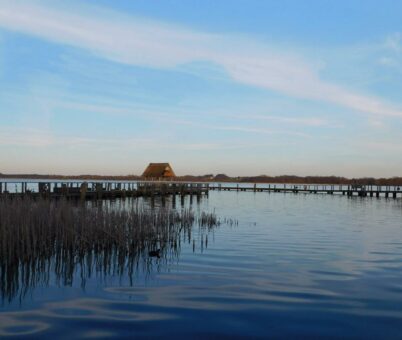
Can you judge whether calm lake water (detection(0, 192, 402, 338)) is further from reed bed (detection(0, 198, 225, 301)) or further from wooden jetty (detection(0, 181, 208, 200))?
wooden jetty (detection(0, 181, 208, 200))

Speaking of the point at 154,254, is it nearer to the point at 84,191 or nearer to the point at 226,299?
A: the point at 226,299

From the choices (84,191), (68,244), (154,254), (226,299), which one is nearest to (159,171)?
(84,191)

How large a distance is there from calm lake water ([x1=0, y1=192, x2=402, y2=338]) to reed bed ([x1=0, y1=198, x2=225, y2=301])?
354 mm

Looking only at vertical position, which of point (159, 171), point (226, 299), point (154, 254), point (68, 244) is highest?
point (159, 171)

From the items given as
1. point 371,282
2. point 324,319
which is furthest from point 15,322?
point 371,282

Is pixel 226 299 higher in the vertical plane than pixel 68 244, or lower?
lower

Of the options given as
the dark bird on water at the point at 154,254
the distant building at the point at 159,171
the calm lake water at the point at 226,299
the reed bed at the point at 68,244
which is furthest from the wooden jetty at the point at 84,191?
the distant building at the point at 159,171

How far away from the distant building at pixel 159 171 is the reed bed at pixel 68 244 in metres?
77.4

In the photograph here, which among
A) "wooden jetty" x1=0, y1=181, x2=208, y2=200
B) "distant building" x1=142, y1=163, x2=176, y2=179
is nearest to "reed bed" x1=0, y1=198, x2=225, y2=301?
"wooden jetty" x1=0, y1=181, x2=208, y2=200

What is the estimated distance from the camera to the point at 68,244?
11383 millimetres

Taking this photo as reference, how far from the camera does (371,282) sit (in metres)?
9.88

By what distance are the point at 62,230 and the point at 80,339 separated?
20.4ft

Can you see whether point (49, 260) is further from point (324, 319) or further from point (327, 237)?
point (327, 237)

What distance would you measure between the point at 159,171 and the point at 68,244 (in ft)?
266
